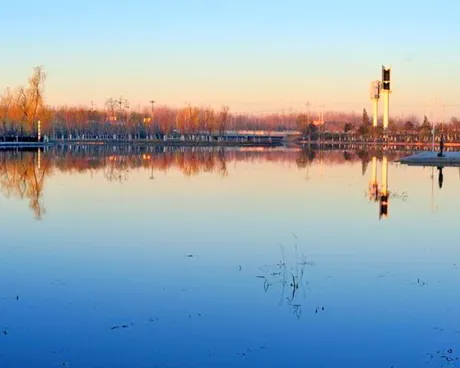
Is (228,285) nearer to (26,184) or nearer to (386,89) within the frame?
(26,184)

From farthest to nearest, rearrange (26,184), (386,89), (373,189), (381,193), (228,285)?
(386,89) → (26,184) → (373,189) → (381,193) → (228,285)

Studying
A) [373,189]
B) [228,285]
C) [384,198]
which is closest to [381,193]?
[373,189]

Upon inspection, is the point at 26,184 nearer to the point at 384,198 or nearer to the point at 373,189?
the point at 373,189

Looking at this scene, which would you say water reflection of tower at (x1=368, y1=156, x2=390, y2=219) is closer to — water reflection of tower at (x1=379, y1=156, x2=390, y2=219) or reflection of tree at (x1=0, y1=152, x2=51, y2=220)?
water reflection of tower at (x1=379, y1=156, x2=390, y2=219)

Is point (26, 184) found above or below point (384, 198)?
above

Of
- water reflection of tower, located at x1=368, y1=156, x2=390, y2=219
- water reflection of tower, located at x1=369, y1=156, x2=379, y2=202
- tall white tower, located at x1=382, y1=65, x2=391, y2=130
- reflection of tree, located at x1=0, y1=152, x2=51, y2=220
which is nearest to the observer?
water reflection of tower, located at x1=368, y1=156, x2=390, y2=219

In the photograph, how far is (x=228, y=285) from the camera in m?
6.87

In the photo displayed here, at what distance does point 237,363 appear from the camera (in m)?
4.78

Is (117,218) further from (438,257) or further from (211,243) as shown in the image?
(438,257)

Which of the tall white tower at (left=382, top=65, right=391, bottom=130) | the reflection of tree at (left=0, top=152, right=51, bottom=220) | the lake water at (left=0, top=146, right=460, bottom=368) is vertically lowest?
the lake water at (left=0, top=146, right=460, bottom=368)

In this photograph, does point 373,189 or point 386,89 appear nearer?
point 373,189

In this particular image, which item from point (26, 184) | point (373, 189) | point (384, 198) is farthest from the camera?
point (26, 184)

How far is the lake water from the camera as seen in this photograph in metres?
5.02

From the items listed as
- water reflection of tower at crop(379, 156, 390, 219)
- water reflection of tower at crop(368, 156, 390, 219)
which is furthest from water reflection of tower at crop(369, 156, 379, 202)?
water reflection of tower at crop(379, 156, 390, 219)
